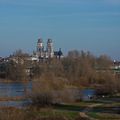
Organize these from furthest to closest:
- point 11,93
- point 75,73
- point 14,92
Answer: point 75,73 < point 14,92 < point 11,93

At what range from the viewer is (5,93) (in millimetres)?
44969

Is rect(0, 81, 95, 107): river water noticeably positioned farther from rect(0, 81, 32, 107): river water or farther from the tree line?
the tree line

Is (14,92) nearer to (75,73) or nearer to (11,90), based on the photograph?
(11,90)

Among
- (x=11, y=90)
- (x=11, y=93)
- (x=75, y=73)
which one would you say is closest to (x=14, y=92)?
(x=11, y=90)

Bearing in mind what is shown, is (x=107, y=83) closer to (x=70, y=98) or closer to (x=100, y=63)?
(x=70, y=98)

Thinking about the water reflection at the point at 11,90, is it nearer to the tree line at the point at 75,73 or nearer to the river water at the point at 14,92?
the river water at the point at 14,92

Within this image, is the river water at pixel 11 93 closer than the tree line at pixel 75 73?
Yes

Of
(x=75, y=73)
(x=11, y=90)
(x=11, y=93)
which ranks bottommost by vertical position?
(x=11, y=93)

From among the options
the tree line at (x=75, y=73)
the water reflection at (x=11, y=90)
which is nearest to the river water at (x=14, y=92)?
the water reflection at (x=11, y=90)

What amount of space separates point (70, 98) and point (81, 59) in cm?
6169

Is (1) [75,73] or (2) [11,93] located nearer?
(2) [11,93]

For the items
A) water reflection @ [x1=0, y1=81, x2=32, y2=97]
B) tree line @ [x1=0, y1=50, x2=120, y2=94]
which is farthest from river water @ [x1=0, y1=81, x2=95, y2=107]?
tree line @ [x1=0, y1=50, x2=120, y2=94]

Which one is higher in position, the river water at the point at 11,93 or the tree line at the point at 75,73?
the tree line at the point at 75,73

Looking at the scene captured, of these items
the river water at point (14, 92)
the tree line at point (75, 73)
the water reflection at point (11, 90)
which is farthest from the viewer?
the tree line at point (75, 73)
